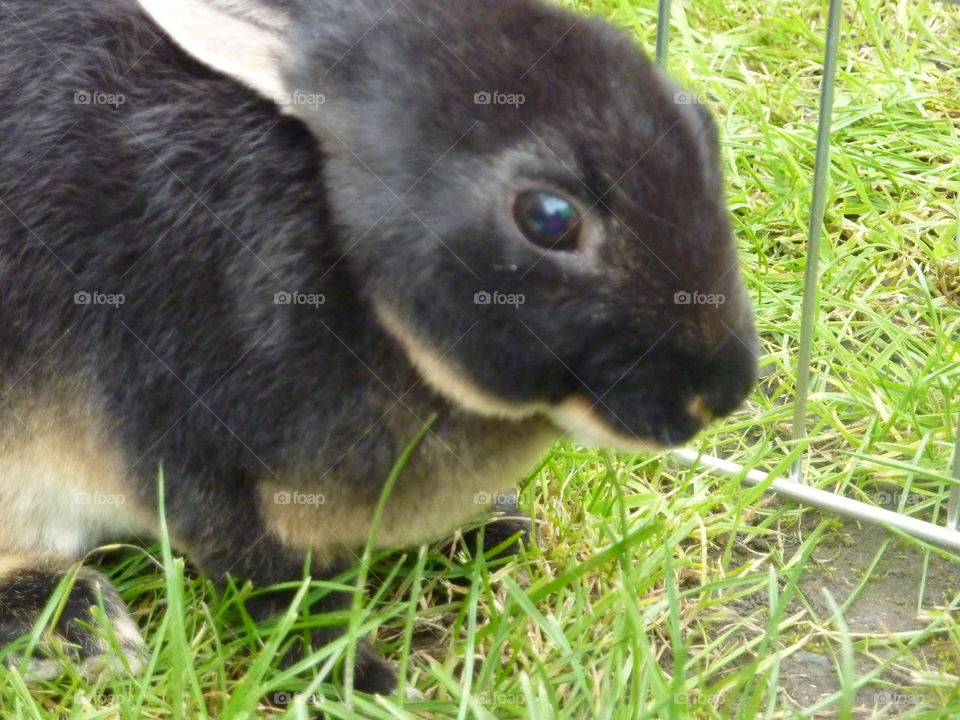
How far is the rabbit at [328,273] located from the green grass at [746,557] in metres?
0.18

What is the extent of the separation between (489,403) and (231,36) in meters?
0.84

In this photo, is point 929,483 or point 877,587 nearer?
point 877,587

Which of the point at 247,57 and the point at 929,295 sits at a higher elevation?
the point at 247,57

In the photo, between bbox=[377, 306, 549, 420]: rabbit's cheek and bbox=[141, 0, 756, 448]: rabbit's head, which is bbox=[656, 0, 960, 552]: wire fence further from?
bbox=[377, 306, 549, 420]: rabbit's cheek

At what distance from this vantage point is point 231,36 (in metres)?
2.67

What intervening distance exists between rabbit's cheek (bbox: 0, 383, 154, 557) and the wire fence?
1.43m

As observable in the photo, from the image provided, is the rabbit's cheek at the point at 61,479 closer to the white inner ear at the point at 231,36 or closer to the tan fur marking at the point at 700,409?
the white inner ear at the point at 231,36

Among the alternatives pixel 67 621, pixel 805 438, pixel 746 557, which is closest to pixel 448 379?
pixel 67 621

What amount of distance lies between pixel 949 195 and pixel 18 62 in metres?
2.92

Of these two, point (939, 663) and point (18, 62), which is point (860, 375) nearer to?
point (939, 663)

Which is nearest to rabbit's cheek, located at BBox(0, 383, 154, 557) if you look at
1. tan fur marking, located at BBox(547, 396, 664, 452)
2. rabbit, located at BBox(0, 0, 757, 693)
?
rabbit, located at BBox(0, 0, 757, 693)

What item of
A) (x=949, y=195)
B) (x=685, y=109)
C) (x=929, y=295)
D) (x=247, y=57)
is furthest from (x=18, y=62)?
(x=949, y=195)

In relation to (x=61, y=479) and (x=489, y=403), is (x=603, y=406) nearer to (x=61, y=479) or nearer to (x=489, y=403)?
(x=489, y=403)

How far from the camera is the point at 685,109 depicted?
2.71 m
